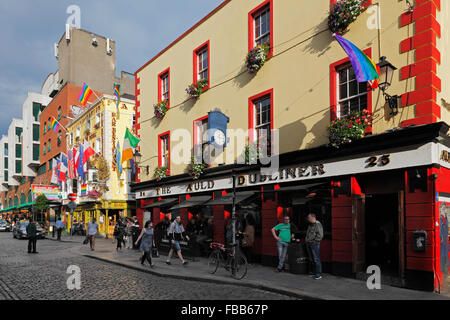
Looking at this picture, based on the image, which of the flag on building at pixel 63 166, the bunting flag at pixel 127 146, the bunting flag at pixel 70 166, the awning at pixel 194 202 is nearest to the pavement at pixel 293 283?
the awning at pixel 194 202

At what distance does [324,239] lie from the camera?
10773 mm

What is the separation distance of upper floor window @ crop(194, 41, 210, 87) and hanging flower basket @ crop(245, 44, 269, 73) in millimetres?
3402

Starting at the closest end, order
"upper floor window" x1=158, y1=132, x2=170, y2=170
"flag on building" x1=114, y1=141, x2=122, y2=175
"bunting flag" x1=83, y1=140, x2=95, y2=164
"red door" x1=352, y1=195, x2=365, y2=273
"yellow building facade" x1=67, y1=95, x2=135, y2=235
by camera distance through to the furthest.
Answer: "red door" x1=352, y1=195, x2=365, y2=273 < "upper floor window" x1=158, y1=132, x2=170, y2=170 < "flag on building" x1=114, y1=141, x2=122, y2=175 < "yellow building facade" x1=67, y1=95, x2=135, y2=235 < "bunting flag" x1=83, y1=140, x2=95, y2=164

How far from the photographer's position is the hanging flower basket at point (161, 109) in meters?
18.7

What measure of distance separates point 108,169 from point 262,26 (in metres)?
20.9

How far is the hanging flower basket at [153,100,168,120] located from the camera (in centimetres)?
1872

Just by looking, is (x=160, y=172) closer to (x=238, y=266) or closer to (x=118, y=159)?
(x=238, y=266)

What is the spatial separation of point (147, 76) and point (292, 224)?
539 inches

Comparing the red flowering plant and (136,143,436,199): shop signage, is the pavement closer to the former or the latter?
(136,143,436,199): shop signage

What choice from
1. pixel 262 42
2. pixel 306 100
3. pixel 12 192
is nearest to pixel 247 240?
pixel 306 100

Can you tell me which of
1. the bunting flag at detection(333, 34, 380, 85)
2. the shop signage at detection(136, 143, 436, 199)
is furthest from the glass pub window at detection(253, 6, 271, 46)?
the shop signage at detection(136, 143, 436, 199)

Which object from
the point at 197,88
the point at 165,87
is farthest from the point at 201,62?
the point at 165,87

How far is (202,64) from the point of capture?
16.8 m

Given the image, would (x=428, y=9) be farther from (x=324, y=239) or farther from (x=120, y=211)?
(x=120, y=211)
